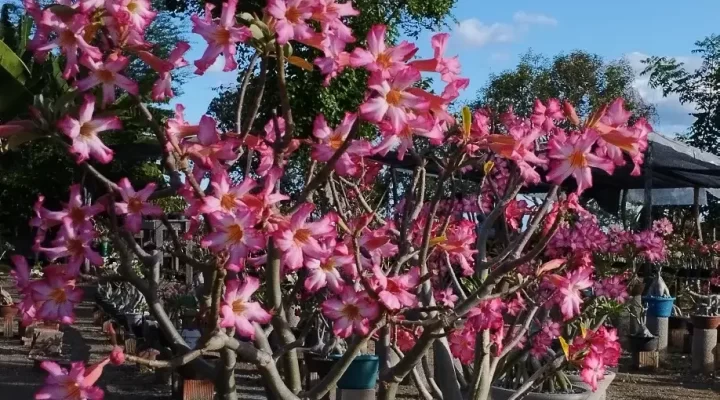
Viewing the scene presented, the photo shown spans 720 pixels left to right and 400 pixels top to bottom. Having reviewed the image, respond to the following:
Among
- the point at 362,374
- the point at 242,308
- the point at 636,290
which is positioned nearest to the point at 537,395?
the point at 362,374

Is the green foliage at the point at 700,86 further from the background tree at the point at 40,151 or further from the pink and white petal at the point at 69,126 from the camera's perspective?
the pink and white petal at the point at 69,126

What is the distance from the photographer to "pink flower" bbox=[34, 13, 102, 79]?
1180mm

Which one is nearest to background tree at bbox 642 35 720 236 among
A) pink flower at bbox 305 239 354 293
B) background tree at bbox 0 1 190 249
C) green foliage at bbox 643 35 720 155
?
green foliage at bbox 643 35 720 155

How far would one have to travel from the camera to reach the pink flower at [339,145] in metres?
1.28

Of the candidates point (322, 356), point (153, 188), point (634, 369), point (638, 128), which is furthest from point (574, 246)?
point (634, 369)

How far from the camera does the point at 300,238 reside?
114 centimetres

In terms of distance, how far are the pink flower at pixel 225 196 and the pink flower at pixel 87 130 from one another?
182 mm

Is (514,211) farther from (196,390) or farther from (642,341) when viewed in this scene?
(642,341)

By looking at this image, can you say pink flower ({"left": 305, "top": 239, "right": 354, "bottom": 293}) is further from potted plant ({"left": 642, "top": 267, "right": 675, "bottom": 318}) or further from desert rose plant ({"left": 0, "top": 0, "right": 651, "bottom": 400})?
potted plant ({"left": 642, "top": 267, "right": 675, "bottom": 318})

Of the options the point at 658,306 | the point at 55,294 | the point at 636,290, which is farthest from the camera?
the point at 658,306

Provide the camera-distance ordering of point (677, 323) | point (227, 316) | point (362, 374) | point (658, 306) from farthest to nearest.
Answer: point (677, 323), point (658, 306), point (362, 374), point (227, 316)

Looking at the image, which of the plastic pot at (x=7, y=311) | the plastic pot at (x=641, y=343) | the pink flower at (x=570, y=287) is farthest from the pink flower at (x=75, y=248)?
the plastic pot at (x=7, y=311)

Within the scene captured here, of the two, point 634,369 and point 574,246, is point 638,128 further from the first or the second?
point 634,369

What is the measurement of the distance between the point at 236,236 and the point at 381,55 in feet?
0.99
